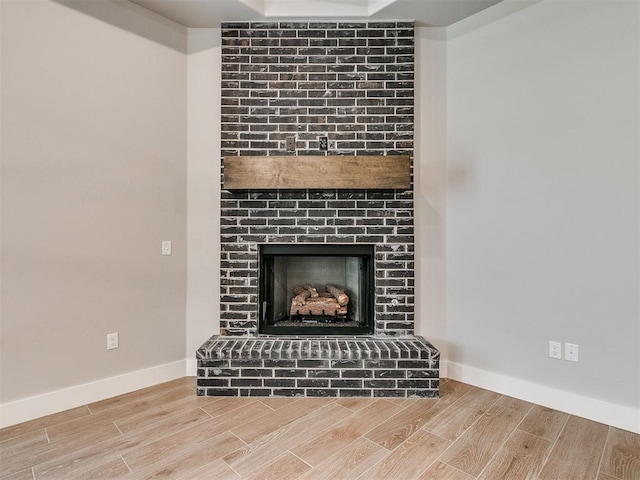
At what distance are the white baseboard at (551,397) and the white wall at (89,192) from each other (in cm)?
216

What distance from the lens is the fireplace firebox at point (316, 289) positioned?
2.56m

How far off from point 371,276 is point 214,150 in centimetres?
154

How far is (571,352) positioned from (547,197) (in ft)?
3.15

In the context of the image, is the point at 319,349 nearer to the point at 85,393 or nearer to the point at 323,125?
the point at 85,393

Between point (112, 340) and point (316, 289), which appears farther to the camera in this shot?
point (316, 289)

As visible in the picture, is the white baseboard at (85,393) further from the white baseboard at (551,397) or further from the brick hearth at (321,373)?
the white baseboard at (551,397)

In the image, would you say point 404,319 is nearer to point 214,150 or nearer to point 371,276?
point 371,276

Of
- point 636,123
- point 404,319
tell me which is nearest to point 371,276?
point 404,319

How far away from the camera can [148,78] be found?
7.80 feet

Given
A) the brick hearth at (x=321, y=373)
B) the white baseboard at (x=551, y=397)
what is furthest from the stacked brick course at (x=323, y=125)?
the white baseboard at (x=551, y=397)

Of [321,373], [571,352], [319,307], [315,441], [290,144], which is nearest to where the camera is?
[315,441]

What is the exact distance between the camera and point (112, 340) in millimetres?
2234

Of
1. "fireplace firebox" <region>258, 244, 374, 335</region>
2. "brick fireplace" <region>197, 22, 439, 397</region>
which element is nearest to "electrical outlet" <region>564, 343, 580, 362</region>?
"brick fireplace" <region>197, 22, 439, 397</region>

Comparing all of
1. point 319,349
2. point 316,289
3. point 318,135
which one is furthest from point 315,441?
point 318,135
